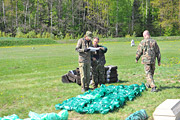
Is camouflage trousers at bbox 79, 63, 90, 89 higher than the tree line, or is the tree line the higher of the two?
the tree line

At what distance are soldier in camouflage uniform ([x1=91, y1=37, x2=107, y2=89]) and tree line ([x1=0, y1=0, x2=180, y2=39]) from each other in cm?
6662

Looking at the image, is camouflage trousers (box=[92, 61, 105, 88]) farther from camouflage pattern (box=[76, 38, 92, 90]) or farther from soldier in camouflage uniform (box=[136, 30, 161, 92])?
soldier in camouflage uniform (box=[136, 30, 161, 92])

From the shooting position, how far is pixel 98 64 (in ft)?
35.2

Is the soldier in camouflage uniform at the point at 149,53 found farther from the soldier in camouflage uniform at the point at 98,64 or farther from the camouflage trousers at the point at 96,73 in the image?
the camouflage trousers at the point at 96,73

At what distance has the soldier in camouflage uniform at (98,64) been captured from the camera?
10625mm

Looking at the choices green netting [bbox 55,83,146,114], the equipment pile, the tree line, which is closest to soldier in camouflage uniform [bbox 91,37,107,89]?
the equipment pile

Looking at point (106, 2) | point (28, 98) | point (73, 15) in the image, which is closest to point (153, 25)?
point (106, 2)

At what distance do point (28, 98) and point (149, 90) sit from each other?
13.6 ft

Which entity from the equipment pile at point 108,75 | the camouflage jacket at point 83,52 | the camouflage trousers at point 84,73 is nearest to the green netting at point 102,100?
the camouflage trousers at point 84,73

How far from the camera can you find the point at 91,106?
7527 mm

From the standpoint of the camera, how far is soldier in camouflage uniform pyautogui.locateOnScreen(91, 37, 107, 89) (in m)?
10.6

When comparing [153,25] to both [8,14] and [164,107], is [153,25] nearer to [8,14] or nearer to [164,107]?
[8,14]

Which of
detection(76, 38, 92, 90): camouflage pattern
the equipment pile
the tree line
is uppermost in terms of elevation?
the tree line

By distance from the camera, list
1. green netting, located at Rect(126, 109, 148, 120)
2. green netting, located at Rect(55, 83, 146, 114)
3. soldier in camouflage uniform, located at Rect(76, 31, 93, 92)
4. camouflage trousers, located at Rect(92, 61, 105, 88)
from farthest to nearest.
Answer: camouflage trousers, located at Rect(92, 61, 105, 88), soldier in camouflage uniform, located at Rect(76, 31, 93, 92), green netting, located at Rect(55, 83, 146, 114), green netting, located at Rect(126, 109, 148, 120)
